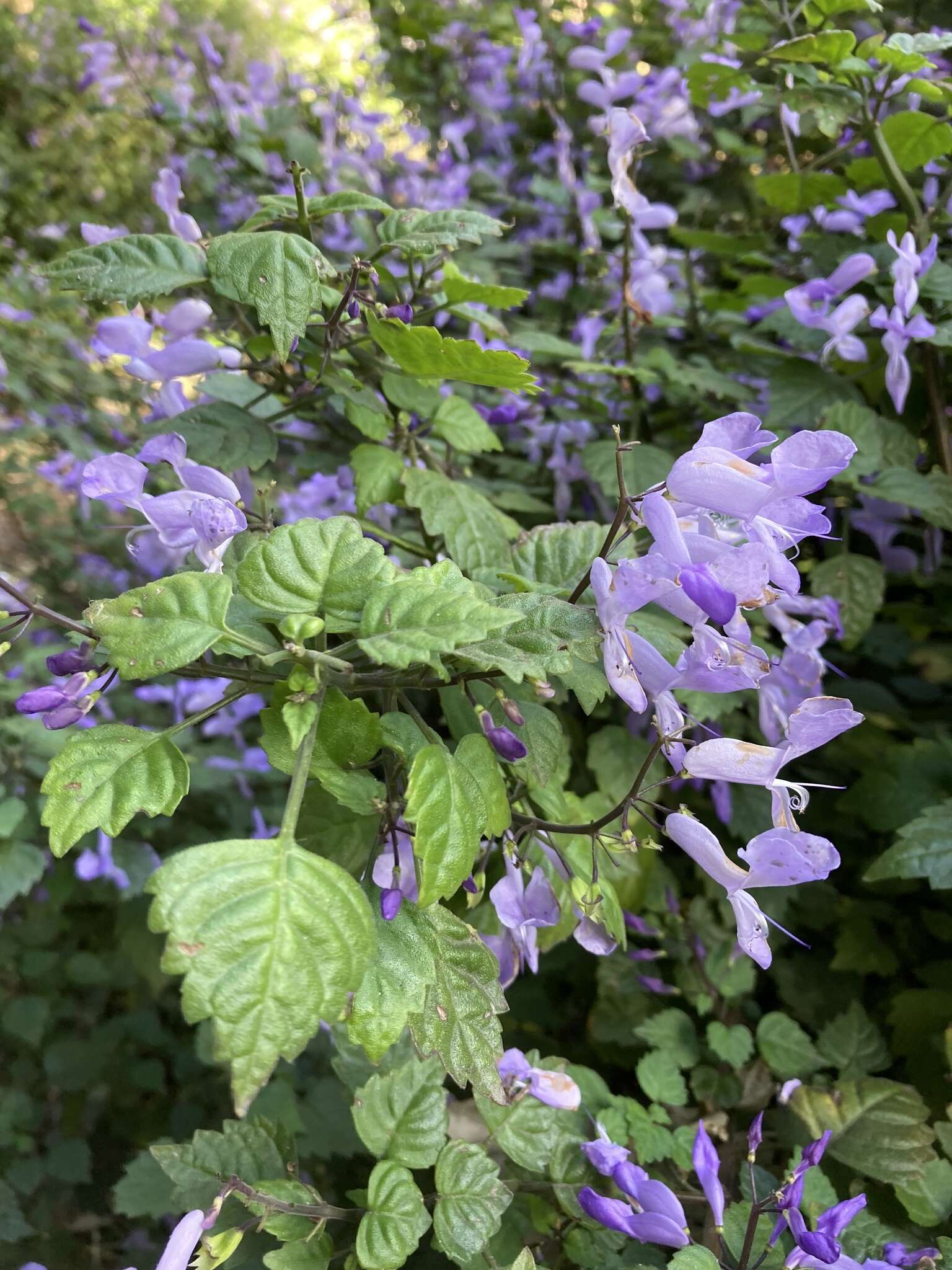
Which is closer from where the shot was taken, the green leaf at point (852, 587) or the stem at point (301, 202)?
the stem at point (301, 202)

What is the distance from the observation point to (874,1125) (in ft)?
3.38

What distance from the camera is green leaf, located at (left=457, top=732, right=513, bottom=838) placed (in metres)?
0.65

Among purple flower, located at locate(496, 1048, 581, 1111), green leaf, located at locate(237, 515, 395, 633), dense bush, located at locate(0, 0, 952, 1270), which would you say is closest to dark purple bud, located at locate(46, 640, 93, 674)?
dense bush, located at locate(0, 0, 952, 1270)

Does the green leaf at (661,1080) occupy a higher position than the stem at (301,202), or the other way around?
the stem at (301,202)

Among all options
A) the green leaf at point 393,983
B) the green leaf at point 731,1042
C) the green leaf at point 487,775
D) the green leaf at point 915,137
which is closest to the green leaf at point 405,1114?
the green leaf at point 393,983

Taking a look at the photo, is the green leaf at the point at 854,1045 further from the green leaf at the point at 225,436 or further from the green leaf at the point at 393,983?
the green leaf at the point at 225,436

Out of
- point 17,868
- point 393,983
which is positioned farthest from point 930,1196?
point 17,868

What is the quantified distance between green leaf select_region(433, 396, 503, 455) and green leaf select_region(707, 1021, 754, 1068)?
0.94 meters

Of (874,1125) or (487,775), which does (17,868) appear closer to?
(487,775)

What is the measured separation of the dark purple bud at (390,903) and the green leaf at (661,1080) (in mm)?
668

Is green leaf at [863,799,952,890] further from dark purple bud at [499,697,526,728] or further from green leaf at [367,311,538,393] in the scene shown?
green leaf at [367,311,538,393]

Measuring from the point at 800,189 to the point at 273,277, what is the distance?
1.11 m

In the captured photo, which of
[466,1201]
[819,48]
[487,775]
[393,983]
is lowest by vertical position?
[466,1201]

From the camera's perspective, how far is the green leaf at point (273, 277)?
781 millimetres
